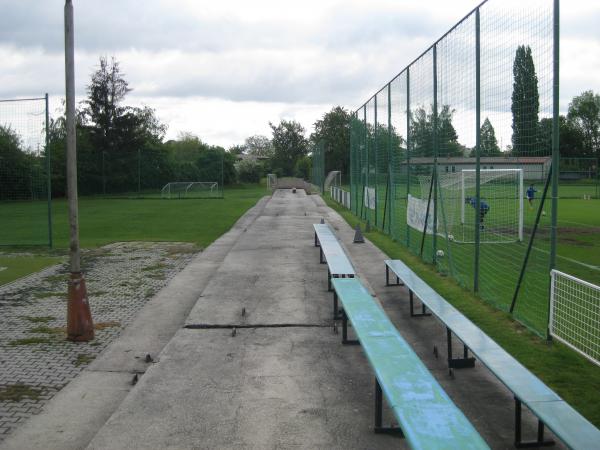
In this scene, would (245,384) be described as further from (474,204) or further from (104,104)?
(104,104)

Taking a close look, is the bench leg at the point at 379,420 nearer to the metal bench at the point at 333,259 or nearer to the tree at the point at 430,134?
the metal bench at the point at 333,259

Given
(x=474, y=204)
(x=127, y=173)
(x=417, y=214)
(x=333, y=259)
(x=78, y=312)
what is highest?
(x=127, y=173)

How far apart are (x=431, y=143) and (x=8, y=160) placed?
1496cm

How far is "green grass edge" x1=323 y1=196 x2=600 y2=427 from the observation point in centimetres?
521

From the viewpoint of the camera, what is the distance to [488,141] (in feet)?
29.6

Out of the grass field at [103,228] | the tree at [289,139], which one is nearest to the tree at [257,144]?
the tree at [289,139]

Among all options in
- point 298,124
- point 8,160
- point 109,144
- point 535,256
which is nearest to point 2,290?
point 535,256

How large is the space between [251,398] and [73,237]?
3297mm

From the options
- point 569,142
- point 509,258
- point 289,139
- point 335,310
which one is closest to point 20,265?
point 335,310

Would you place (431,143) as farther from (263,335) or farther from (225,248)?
(263,335)

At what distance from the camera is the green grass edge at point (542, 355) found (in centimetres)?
521

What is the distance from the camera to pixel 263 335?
7184 mm

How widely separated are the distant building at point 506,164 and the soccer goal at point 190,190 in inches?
1246

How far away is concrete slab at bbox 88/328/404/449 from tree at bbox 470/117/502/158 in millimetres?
3757
